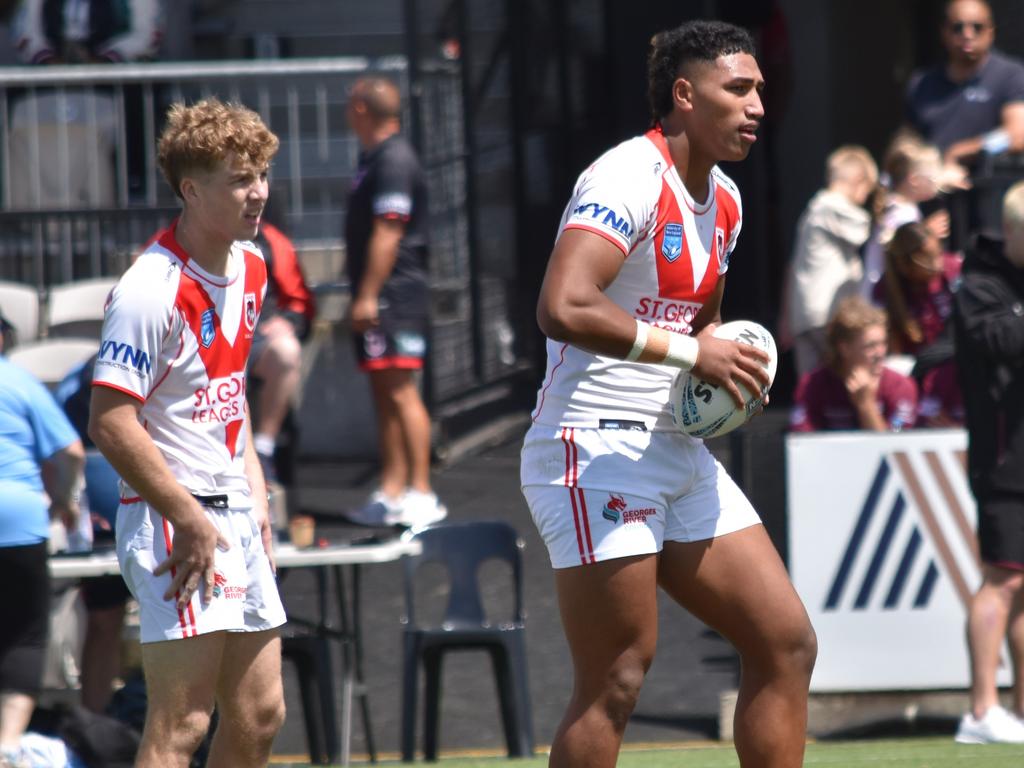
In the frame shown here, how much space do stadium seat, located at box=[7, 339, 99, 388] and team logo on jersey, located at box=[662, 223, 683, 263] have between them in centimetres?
499

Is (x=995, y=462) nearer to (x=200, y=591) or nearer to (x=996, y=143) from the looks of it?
(x=996, y=143)

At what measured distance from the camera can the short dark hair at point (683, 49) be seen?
4332 mm

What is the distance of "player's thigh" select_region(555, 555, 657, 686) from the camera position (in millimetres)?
4211

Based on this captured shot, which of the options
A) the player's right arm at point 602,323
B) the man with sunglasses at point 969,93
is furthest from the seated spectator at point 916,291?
the player's right arm at point 602,323

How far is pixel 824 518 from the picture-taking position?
7289mm

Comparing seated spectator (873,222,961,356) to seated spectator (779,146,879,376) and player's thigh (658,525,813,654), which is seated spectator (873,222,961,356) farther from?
player's thigh (658,525,813,654)

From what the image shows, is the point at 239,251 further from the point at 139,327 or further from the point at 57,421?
the point at 57,421

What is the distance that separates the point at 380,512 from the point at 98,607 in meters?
2.49

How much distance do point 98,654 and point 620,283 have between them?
3447 mm

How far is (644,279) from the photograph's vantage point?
4270 mm

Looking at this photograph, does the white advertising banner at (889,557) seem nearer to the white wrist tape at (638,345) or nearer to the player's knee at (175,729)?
the white wrist tape at (638,345)

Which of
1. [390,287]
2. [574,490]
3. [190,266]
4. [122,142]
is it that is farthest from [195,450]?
[122,142]

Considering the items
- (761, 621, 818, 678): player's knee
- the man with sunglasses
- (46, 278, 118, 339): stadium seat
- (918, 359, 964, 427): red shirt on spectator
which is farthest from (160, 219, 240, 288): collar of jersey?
the man with sunglasses

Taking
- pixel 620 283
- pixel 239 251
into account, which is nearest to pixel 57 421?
pixel 239 251
